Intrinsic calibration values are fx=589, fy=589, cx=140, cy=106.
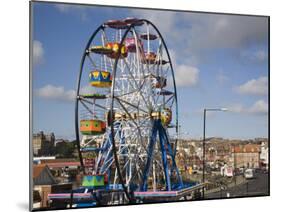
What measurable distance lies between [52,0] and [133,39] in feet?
2.79

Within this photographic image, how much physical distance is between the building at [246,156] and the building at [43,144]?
1.86 metres

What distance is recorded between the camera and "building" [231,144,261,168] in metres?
5.97

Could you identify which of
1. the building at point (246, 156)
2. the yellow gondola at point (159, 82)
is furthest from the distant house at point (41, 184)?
the building at point (246, 156)

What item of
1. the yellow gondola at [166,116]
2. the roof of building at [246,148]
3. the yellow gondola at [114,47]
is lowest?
the roof of building at [246,148]

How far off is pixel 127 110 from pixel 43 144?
869 millimetres

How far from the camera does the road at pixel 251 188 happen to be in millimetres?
5969

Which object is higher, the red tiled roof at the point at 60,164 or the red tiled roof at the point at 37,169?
the red tiled roof at the point at 60,164

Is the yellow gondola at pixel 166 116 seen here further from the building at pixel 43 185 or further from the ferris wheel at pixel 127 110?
the building at pixel 43 185

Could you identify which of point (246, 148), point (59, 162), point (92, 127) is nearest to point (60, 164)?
point (59, 162)

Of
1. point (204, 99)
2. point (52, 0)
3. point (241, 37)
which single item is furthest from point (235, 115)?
point (52, 0)

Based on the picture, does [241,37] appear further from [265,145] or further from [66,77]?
[66,77]

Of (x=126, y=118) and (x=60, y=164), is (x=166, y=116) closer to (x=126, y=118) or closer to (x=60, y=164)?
(x=126, y=118)

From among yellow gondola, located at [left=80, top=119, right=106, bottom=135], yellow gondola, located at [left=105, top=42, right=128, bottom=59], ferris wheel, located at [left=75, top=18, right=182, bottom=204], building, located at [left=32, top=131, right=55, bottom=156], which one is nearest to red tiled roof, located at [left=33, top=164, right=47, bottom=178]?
building, located at [left=32, top=131, right=55, bottom=156]

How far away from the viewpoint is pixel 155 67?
226 inches
